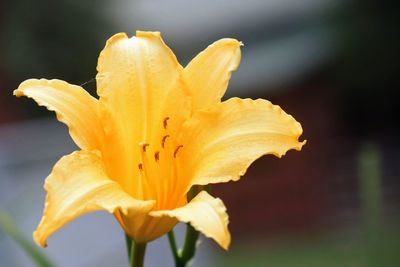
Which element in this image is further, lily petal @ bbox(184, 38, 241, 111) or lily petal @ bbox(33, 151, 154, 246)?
lily petal @ bbox(184, 38, 241, 111)

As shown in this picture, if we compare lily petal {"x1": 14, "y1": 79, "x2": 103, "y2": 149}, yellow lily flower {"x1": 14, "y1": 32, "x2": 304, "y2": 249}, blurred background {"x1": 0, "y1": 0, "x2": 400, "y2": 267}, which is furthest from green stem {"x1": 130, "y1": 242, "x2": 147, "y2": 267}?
blurred background {"x1": 0, "y1": 0, "x2": 400, "y2": 267}

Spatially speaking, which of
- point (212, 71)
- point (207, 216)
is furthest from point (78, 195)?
point (212, 71)

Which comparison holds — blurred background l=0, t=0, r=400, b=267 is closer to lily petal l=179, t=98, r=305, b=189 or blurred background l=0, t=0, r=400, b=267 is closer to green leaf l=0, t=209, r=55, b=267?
green leaf l=0, t=209, r=55, b=267

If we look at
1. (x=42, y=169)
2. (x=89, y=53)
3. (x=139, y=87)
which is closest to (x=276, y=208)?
(x=89, y=53)

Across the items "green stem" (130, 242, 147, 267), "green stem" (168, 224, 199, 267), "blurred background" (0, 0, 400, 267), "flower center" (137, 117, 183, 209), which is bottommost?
"green stem" (130, 242, 147, 267)

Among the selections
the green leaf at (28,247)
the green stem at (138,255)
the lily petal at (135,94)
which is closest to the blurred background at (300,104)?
the green leaf at (28,247)

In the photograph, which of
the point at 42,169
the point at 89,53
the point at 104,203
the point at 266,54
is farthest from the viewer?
the point at 266,54

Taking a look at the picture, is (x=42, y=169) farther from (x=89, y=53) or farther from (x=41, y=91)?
(x=41, y=91)

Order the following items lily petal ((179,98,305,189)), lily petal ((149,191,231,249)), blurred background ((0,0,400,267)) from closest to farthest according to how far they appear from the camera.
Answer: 1. lily petal ((149,191,231,249))
2. lily petal ((179,98,305,189))
3. blurred background ((0,0,400,267))
